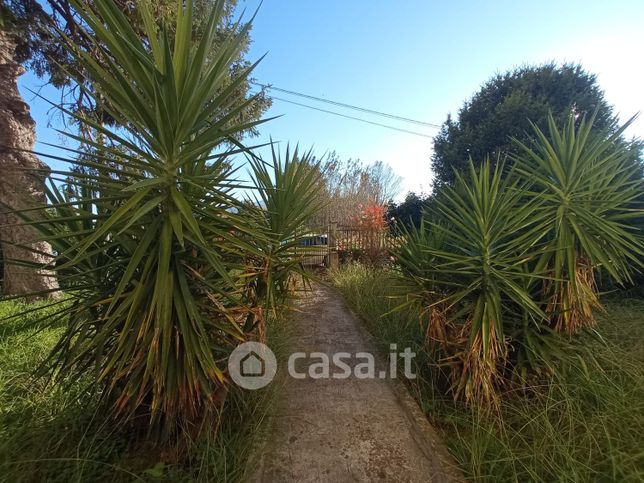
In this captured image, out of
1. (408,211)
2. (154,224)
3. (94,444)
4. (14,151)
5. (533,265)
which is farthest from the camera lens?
(408,211)

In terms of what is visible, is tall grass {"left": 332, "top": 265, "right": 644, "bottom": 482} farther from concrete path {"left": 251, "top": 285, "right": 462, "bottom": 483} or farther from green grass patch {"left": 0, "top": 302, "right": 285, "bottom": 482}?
green grass patch {"left": 0, "top": 302, "right": 285, "bottom": 482}

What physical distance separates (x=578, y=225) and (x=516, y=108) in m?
3.72

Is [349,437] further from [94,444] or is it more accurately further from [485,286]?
[94,444]

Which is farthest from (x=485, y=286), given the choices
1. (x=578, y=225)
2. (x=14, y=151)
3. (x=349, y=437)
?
(x=14, y=151)

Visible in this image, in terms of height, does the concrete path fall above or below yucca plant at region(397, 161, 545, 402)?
below

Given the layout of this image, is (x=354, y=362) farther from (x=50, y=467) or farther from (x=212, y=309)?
(x=50, y=467)

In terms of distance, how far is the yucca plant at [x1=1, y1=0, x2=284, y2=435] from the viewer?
1.35 metres

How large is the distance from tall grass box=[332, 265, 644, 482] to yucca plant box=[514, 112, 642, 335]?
0.40 m

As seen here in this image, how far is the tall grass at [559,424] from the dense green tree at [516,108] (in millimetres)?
3219

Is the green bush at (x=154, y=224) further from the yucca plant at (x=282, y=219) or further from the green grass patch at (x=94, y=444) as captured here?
the yucca plant at (x=282, y=219)

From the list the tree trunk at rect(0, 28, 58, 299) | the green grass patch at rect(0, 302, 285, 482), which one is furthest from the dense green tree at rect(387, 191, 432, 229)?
the tree trunk at rect(0, 28, 58, 299)

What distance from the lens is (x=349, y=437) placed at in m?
2.01

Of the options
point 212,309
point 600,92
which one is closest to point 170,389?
point 212,309

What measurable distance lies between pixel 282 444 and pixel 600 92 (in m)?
6.86
